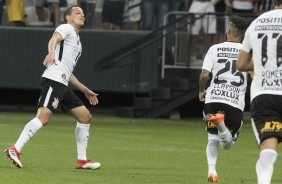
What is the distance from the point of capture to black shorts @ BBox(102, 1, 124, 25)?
27.4m

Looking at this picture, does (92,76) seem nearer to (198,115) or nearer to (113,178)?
(198,115)

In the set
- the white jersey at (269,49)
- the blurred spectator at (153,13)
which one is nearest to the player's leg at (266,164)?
the white jersey at (269,49)

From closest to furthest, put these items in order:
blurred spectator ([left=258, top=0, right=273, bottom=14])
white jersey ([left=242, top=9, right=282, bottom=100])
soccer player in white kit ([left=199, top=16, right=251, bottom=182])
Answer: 1. white jersey ([left=242, top=9, right=282, bottom=100])
2. soccer player in white kit ([left=199, top=16, right=251, bottom=182])
3. blurred spectator ([left=258, top=0, right=273, bottom=14])

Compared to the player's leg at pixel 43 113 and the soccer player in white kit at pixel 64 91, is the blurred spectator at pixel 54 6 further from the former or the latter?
the player's leg at pixel 43 113

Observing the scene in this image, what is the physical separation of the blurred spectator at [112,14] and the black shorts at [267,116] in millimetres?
16807

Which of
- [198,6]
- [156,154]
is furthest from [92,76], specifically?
[156,154]

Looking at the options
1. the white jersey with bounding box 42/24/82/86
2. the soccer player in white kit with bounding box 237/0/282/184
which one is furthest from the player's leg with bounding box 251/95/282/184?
the white jersey with bounding box 42/24/82/86

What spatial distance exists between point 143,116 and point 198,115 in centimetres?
228

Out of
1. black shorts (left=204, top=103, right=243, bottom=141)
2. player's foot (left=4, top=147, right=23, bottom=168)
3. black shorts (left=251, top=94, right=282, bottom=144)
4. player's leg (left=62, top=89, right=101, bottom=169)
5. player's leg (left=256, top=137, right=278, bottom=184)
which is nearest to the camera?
player's leg (left=256, top=137, right=278, bottom=184)

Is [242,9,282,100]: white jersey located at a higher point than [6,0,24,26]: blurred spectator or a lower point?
higher

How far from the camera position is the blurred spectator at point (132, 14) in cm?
2753

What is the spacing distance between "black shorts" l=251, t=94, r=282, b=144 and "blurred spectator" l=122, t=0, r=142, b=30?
55.3 ft

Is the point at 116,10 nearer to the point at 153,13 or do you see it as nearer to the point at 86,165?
the point at 153,13

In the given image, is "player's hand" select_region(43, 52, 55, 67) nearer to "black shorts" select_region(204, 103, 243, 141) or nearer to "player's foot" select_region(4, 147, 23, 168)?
"player's foot" select_region(4, 147, 23, 168)
